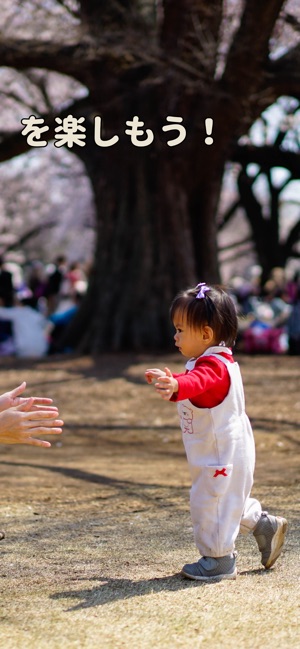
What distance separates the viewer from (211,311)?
3.37m

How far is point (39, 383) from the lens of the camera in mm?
9719

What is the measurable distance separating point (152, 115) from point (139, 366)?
3.05 m

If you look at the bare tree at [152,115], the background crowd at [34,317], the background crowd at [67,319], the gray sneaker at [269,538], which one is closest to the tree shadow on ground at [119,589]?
the gray sneaker at [269,538]

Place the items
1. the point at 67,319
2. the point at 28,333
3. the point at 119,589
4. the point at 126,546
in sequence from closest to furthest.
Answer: the point at 119,589 → the point at 126,546 → the point at 28,333 → the point at 67,319

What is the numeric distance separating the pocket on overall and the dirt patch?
32cm

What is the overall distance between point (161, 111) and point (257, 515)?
27.3 feet

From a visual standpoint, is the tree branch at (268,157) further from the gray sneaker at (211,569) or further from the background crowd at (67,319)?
the gray sneaker at (211,569)

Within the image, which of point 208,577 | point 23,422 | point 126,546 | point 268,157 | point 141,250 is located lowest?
point 126,546

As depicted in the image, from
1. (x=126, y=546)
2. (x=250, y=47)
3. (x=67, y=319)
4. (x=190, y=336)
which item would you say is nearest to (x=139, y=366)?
(x=67, y=319)

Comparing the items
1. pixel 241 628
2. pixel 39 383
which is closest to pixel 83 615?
pixel 241 628

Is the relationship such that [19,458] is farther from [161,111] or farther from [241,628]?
[161,111]

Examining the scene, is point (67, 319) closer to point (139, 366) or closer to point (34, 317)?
point (34, 317)

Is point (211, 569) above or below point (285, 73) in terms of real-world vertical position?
below

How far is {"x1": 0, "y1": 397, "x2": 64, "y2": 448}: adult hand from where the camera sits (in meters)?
3.06
